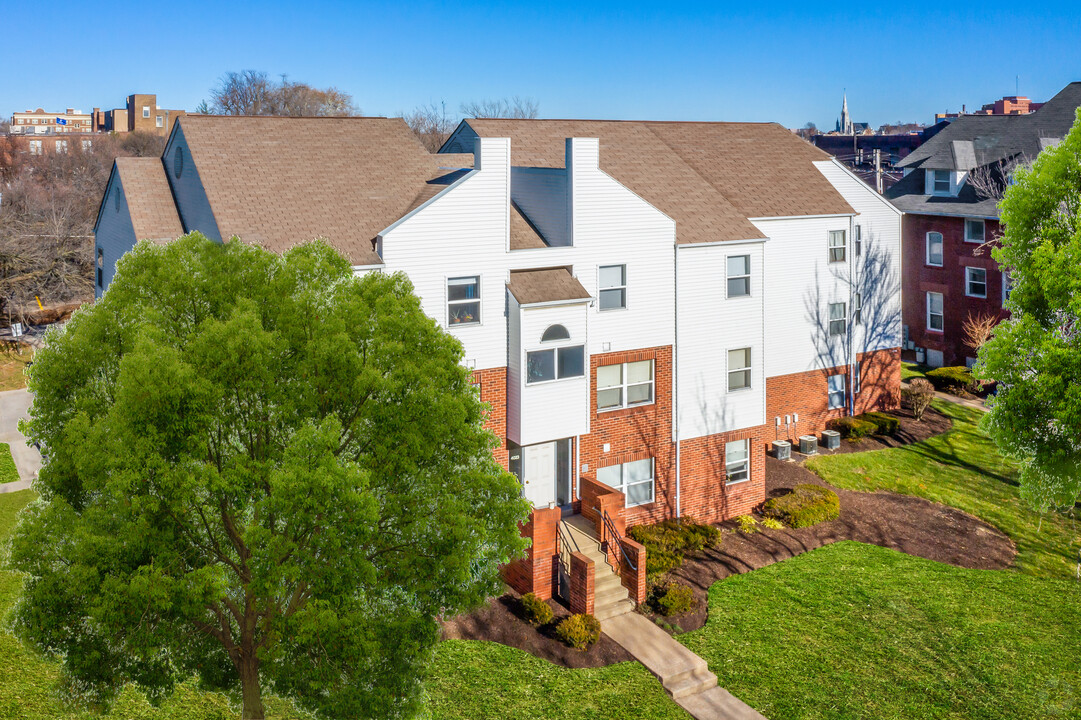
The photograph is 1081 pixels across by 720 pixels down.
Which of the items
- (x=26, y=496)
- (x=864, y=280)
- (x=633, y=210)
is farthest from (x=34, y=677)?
(x=864, y=280)

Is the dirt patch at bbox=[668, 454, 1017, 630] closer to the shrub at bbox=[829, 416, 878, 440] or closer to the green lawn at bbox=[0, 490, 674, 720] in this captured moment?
the shrub at bbox=[829, 416, 878, 440]

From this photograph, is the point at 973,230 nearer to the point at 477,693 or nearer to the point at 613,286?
the point at 613,286

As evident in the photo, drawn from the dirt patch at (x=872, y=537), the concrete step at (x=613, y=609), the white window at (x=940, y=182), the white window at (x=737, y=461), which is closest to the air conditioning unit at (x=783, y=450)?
the dirt patch at (x=872, y=537)

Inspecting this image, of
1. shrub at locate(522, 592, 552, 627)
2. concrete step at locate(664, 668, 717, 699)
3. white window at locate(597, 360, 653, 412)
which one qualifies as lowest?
concrete step at locate(664, 668, 717, 699)

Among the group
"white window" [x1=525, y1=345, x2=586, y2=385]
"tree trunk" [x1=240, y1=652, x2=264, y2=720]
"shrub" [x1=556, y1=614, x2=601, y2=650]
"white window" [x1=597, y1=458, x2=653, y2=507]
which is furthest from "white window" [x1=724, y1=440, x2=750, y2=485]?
"tree trunk" [x1=240, y1=652, x2=264, y2=720]

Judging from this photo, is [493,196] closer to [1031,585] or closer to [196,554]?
[196,554]

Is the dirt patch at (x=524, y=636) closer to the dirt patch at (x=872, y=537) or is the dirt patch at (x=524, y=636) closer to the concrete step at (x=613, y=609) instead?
the concrete step at (x=613, y=609)

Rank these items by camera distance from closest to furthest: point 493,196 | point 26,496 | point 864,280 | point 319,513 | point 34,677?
1. point 319,513
2. point 34,677
3. point 493,196
4. point 26,496
5. point 864,280

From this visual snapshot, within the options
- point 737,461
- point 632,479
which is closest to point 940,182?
point 737,461
